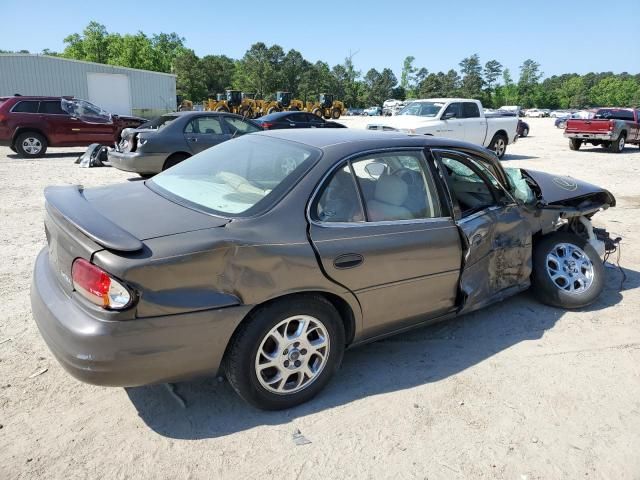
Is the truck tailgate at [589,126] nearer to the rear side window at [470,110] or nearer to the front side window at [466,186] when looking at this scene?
the rear side window at [470,110]

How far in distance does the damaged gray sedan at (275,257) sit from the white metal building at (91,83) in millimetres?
31436

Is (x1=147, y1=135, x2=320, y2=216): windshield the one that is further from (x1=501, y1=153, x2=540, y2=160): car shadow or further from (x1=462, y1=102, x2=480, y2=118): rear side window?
(x1=501, y1=153, x2=540, y2=160): car shadow

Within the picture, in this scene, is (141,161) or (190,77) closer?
(141,161)

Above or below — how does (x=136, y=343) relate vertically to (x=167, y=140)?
below

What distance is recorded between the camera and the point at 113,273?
228 cm

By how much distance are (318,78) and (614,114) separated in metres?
85.4

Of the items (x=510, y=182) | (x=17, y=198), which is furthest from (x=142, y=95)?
(x=510, y=182)

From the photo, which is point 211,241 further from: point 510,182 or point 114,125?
point 114,125

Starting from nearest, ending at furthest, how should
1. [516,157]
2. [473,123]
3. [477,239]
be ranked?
1. [477,239]
2. [473,123]
3. [516,157]

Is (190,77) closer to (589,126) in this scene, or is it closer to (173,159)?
(589,126)

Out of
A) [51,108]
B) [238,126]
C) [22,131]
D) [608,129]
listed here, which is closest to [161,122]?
[238,126]

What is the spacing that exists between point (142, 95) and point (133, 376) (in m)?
35.6

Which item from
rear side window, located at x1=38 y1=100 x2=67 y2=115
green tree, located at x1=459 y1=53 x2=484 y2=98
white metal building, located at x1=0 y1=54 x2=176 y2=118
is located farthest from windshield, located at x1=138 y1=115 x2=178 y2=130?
green tree, located at x1=459 y1=53 x2=484 y2=98

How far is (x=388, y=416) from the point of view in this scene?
9.45 feet
